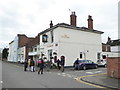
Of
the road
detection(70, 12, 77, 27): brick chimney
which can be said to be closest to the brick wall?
the road

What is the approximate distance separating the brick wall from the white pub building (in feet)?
39.2

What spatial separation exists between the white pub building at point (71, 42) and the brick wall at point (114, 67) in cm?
1194

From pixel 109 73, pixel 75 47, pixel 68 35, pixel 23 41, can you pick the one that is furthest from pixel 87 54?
pixel 23 41

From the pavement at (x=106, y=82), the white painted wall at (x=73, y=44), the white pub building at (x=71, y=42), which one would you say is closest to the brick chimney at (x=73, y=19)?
the white pub building at (x=71, y=42)

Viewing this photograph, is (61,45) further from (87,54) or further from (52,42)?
(87,54)

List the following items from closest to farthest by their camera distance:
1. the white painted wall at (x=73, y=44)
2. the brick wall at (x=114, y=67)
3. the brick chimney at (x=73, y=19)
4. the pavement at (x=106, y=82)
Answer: the pavement at (x=106, y=82) < the brick wall at (x=114, y=67) < the white painted wall at (x=73, y=44) < the brick chimney at (x=73, y=19)

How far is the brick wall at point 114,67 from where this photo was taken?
436 inches

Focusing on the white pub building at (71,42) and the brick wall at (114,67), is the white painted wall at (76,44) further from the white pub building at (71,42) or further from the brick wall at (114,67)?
the brick wall at (114,67)

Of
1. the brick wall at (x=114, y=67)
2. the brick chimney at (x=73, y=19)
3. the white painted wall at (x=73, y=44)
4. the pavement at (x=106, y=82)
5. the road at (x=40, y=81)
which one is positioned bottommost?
the road at (x=40, y=81)

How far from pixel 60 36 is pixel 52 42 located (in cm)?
248

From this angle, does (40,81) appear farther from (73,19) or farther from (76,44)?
(73,19)

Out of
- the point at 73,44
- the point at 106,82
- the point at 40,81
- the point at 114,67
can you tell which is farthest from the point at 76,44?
the point at 106,82

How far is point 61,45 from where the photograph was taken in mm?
23594

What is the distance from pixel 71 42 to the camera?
24812 mm
